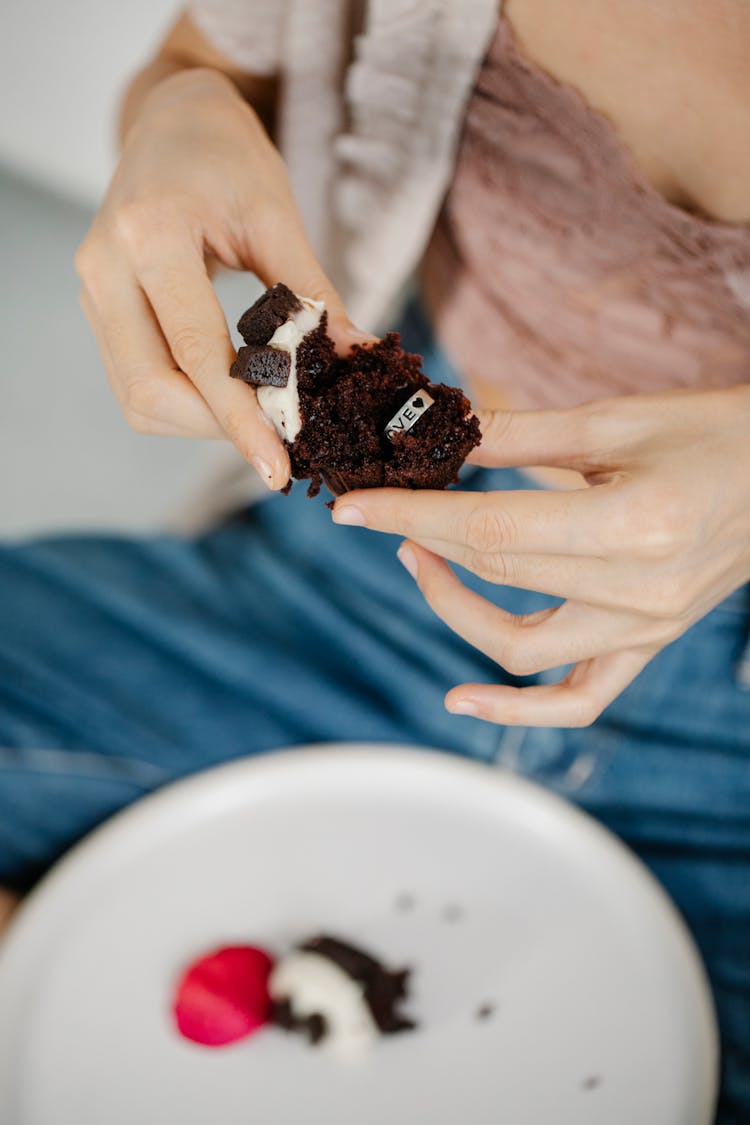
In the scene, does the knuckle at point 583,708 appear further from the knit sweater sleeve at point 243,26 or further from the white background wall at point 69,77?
the white background wall at point 69,77

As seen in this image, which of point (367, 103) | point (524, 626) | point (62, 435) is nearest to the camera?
point (524, 626)

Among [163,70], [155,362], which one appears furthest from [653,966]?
[163,70]

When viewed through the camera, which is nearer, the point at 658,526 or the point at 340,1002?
the point at 658,526

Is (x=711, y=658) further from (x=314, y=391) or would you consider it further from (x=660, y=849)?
(x=314, y=391)

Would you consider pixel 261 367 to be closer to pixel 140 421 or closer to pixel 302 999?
pixel 140 421

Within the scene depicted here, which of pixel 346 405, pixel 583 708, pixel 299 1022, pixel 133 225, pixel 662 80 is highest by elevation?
pixel 662 80

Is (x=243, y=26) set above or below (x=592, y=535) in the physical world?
above

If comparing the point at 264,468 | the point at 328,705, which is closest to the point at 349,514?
the point at 264,468
